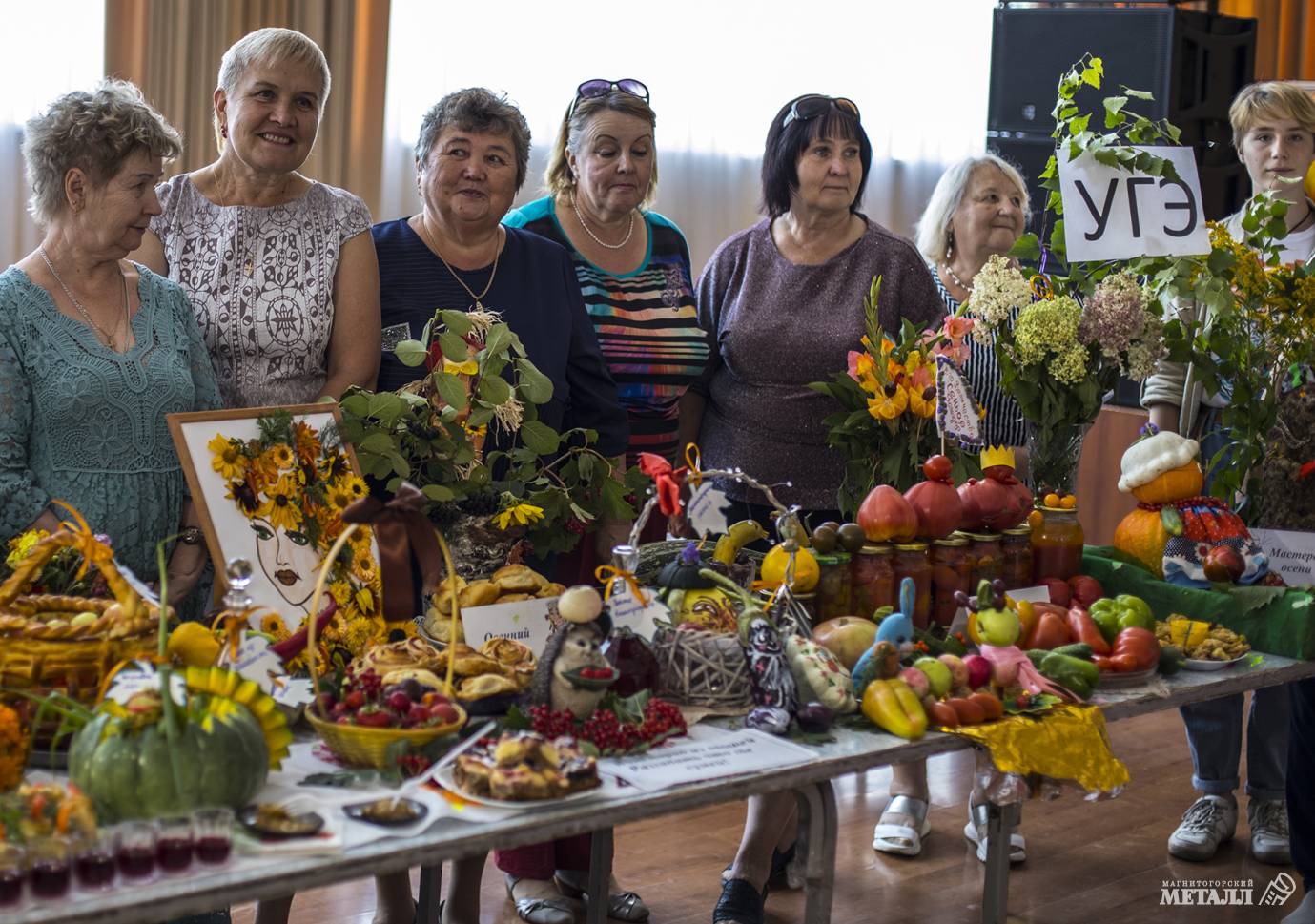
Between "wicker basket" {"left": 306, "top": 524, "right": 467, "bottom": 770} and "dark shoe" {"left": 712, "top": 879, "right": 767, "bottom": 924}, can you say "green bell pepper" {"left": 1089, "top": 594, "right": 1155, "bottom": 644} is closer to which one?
"dark shoe" {"left": 712, "top": 879, "right": 767, "bottom": 924}

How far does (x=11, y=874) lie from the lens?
1224 millimetres

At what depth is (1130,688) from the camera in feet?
6.63

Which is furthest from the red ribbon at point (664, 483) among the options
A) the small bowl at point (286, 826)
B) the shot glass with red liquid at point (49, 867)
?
the shot glass with red liquid at point (49, 867)

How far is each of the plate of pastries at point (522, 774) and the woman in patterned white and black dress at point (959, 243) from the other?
1669mm

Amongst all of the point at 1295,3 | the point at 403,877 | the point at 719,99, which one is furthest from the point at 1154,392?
the point at 1295,3

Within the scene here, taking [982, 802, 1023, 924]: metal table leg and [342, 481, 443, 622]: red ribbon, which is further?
[982, 802, 1023, 924]: metal table leg

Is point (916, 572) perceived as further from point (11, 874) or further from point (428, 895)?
point (11, 874)

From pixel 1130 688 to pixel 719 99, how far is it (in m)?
3.64

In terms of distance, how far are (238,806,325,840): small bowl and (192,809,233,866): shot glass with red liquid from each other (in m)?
0.06

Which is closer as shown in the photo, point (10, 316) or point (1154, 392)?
point (10, 316)

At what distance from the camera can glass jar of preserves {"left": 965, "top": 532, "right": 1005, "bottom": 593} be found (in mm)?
2225

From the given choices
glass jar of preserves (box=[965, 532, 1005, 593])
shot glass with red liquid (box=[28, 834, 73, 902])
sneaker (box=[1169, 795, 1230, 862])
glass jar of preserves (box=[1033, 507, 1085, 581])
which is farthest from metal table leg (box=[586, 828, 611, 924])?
sneaker (box=[1169, 795, 1230, 862])

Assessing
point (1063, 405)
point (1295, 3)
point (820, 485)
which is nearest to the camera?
point (1063, 405)

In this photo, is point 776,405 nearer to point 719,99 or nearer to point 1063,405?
point 1063,405
